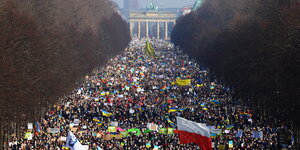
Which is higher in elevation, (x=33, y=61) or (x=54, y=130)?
(x=33, y=61)

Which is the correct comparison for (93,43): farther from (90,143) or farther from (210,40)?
(90,143)

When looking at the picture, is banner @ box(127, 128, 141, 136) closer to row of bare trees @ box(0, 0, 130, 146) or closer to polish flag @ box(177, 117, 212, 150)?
row of bare trees @ box(0, 0, 130, 146)

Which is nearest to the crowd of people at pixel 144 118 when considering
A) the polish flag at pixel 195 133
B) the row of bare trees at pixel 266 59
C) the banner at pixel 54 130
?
the banner at pixel 54 130

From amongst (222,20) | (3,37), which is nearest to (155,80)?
(3,37)

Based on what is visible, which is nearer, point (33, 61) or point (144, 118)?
point (144, 118)

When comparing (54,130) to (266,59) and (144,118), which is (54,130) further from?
(266,59)

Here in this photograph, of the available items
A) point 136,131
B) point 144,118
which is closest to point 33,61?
point 144,118

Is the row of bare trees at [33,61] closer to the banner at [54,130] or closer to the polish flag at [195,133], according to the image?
the banner at [54,130]
